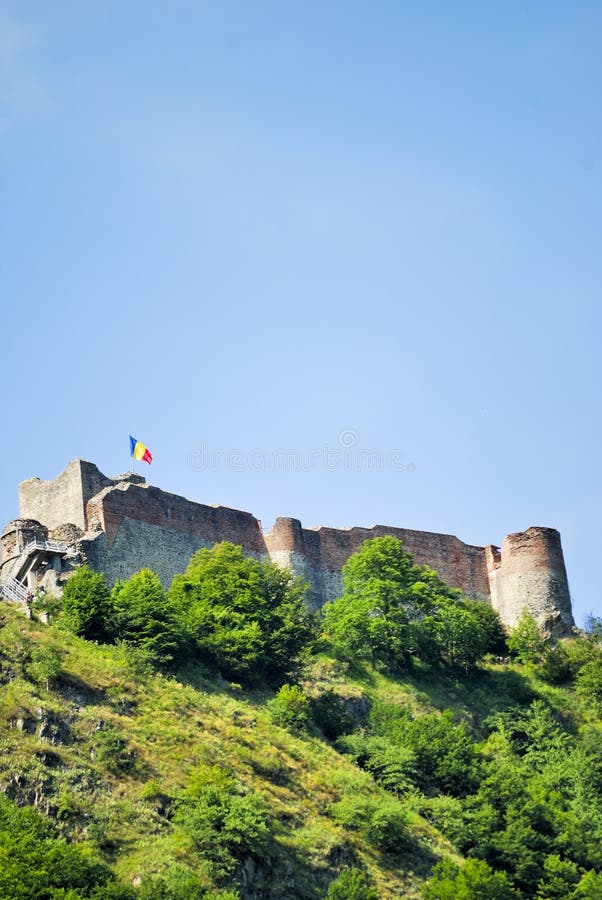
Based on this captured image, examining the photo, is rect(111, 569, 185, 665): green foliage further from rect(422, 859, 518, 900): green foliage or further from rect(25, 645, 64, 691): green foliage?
rect(422, 859, 518, 900): green foliage

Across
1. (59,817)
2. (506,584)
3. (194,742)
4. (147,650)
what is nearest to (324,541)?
(506,584)

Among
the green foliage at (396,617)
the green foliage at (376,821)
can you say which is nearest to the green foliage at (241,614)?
the green foliage at (396,617)

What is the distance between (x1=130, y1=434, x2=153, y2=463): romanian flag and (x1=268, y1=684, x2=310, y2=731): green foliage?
1701 cm

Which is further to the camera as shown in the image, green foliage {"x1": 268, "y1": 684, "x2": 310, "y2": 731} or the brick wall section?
the brick wall section

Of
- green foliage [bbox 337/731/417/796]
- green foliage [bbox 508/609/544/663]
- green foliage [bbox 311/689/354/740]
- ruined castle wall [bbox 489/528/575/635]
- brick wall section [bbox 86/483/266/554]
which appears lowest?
green foliage [bbox 337/731/417/796]

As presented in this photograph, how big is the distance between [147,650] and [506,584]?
25.9 m

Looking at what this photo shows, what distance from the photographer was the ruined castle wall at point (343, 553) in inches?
2783

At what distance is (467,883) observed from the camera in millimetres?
44688

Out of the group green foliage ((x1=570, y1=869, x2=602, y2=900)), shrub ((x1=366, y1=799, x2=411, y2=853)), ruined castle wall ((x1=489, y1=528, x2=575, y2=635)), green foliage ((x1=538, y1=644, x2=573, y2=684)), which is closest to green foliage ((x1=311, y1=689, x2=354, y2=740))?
shrub ((x1=366, y1=799, x2=411, y2=853))

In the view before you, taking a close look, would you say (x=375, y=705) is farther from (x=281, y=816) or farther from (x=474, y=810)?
(x=281, y=816)

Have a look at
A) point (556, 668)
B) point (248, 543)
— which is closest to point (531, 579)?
point (556, 668)

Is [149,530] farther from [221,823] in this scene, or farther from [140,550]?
[221,823]

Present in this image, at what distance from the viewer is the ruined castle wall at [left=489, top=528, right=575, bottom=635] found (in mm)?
72562

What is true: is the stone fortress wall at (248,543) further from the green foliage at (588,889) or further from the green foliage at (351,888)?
the green foliage at (588,889)
